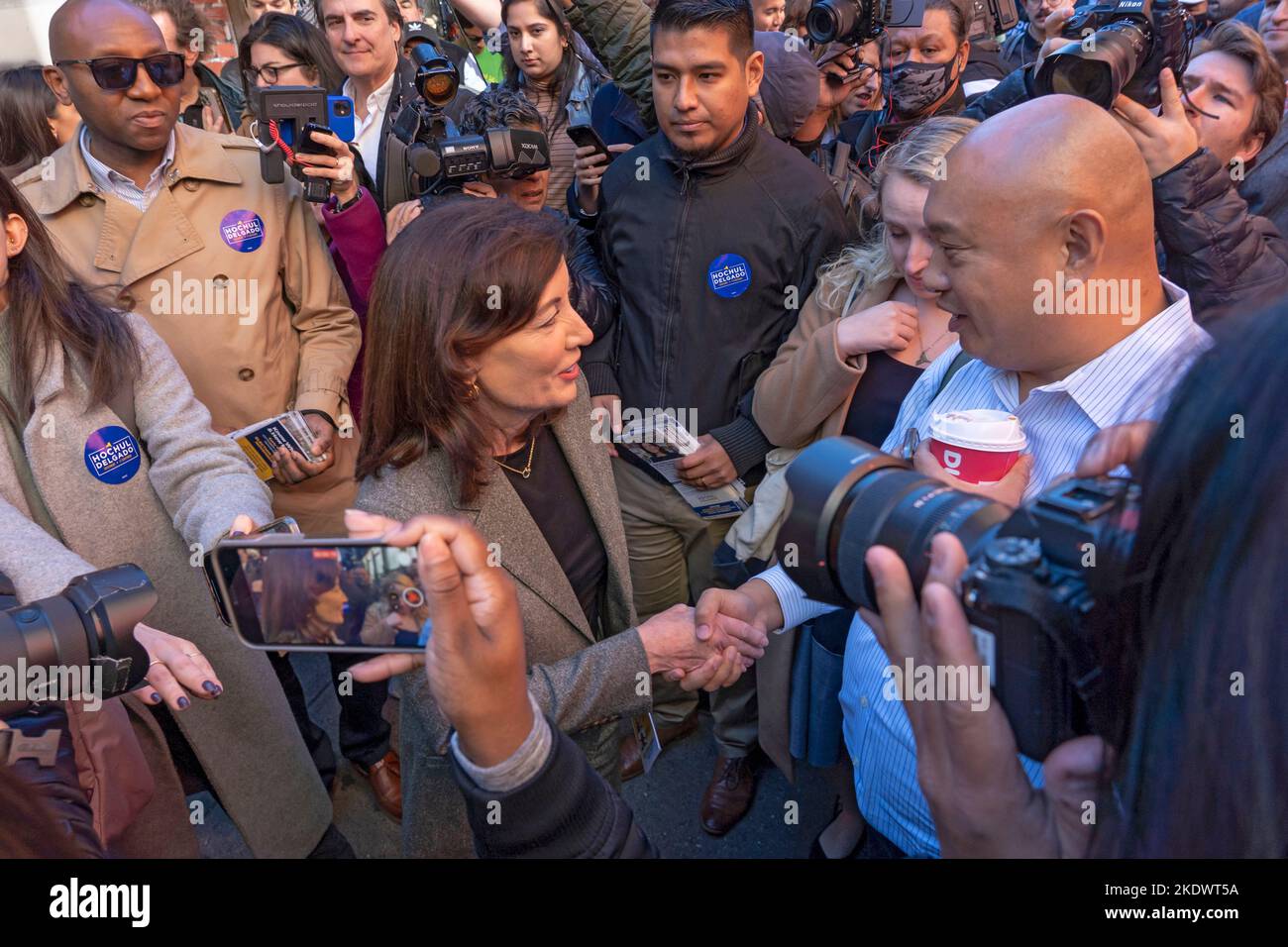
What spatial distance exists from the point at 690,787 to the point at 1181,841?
7.68 feet

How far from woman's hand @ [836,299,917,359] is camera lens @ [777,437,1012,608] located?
1.13 m

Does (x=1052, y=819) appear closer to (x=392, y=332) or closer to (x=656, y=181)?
(x=392, y=332)

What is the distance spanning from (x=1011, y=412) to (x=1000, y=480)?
8.1 inches

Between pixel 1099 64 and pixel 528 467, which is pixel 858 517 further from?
pixel 1099 64

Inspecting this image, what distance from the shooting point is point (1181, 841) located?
0.74 metres

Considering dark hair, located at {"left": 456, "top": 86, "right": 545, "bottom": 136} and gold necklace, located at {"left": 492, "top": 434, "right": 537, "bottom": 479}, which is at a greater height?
dark hair, located at {"left": 456, "top": 86, "right": 545, "bottom": 136}

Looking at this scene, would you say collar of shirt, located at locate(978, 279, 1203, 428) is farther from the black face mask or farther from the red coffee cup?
the black face mask

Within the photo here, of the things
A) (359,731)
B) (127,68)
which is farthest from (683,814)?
(127,68)

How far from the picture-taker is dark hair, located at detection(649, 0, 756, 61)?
2.71 metres

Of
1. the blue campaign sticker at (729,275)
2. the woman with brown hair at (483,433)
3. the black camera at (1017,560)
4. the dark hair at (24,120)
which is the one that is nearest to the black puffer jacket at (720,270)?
the blue campaign sticker at (729,275)

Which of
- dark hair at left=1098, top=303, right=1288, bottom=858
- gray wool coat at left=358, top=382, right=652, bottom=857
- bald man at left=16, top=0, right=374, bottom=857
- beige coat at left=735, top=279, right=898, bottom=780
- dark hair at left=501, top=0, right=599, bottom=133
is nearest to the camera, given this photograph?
dark hair at left=1098, top=303, right=1288, bottom=858

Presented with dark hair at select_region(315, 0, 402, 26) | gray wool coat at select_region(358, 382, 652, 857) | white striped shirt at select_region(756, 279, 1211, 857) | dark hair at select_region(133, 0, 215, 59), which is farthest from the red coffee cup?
dark hair at select_region(133, 0, 215, 59)
